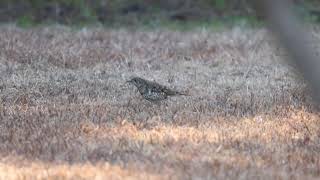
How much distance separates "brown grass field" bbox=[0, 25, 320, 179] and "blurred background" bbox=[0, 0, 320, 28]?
7.16 metres

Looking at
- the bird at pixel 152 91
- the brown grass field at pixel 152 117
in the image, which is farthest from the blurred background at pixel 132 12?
the bird at pixel 152 91

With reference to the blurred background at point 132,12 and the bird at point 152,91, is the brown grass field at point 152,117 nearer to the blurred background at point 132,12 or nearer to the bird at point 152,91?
the bird at point 152,91

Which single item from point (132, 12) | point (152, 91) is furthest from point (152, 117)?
point (132, 12)

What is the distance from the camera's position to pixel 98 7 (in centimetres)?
2366

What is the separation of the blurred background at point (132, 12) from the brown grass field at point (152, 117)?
7165 millimetres

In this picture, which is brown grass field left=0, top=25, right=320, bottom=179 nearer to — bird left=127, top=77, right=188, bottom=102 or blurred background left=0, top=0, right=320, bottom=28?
bird left=127, top=77, right=188, bottom=102

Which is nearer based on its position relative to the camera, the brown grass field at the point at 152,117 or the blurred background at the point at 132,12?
the brown grass field at the point at 152,117

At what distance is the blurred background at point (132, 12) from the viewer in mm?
22828

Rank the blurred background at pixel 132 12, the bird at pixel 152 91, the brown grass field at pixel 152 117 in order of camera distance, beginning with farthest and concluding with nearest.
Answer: the blurred background at pixel 132 12 → the bird at pixel 152 91 → the brown grass field at pixel 152 117

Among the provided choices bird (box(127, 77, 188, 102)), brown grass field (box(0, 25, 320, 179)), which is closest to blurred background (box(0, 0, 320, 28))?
brown grass field (box(0, 25, 320, 179))

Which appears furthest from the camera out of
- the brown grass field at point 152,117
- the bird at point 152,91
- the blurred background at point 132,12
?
the blurred background at point 132,12

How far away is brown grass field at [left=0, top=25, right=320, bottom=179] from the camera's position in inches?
256

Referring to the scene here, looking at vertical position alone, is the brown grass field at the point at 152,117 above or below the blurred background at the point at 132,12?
above

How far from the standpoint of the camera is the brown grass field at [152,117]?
649cm
